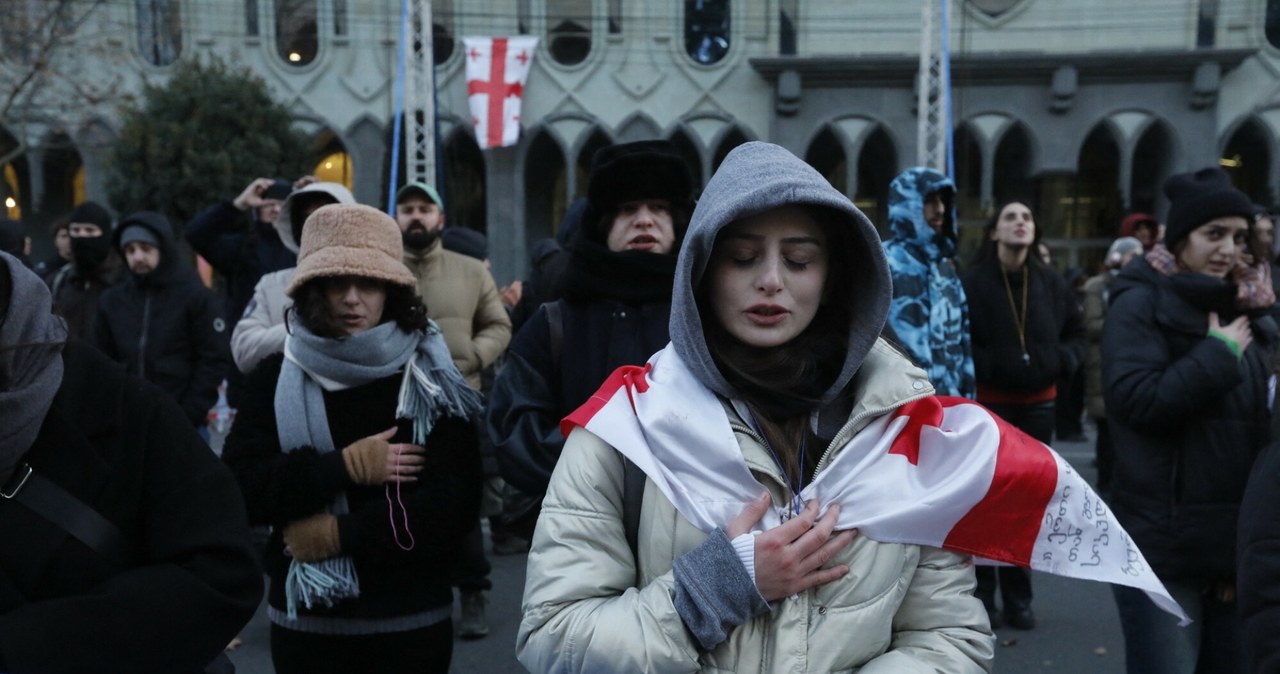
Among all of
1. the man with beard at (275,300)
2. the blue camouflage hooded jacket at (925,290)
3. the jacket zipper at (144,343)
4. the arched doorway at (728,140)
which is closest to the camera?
the blue camouflage hooded jacket at (925,290)

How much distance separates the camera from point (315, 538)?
2816 millimetres

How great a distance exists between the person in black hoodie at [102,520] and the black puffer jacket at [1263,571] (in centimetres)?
187

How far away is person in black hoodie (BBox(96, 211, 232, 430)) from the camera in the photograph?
5.43 meters

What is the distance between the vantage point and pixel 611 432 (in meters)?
1.68

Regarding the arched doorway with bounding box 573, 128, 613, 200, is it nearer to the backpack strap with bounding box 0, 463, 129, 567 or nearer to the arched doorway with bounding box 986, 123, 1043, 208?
the arched doorway with bounding box 986, 123, 1043, 208

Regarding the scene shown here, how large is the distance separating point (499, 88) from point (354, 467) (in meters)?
17.7

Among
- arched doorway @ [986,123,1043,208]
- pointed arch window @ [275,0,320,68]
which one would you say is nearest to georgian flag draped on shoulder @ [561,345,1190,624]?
arched doorway @ [986,123,1043,208]

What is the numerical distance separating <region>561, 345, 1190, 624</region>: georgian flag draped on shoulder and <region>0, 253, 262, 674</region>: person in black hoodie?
768 mm

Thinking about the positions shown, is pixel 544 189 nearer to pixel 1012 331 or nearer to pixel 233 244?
pixel 233 244

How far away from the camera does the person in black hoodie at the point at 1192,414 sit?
9.66 feet

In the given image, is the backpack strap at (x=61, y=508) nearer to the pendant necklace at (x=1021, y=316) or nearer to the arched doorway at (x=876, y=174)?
the pendant necklace at (x=1021, y=316)

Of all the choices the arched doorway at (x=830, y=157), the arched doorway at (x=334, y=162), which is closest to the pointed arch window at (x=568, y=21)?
the arched doorway at (x=334, y=162)

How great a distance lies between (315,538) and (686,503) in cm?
161

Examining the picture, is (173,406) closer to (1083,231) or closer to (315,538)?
(315,538)
